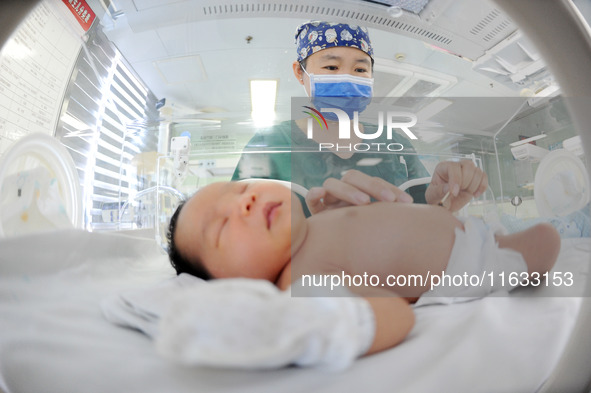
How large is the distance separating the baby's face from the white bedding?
115mm

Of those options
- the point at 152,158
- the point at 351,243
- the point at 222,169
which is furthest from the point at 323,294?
the point at 152,158

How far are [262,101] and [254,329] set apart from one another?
1.14 feet

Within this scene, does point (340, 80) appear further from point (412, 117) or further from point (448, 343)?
point (448, 343)

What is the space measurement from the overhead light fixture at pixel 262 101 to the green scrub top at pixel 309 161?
0.7 inches

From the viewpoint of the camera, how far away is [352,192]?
0.46 metres

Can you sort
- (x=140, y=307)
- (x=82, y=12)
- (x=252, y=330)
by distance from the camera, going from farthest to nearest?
(x=82, y=12), (x=140, y=307), (x=252, y=330)

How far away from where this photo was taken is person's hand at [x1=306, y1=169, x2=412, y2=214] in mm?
462

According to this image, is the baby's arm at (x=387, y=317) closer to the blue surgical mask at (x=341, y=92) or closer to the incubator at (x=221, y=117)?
the incubator at (x=221, y=117)

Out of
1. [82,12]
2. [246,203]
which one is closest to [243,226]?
→ [246,203]

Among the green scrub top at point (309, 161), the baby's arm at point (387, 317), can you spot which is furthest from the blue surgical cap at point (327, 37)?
the baby's arm at point (387, 317)

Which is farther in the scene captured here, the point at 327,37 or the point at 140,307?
the point at 327,37

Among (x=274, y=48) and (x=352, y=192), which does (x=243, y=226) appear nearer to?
(x=352, y=192)

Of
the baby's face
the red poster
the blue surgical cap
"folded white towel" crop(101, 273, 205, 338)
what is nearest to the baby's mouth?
the baby's face

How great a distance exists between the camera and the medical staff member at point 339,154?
465 mm
